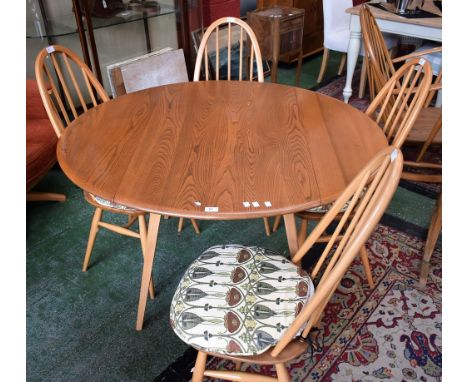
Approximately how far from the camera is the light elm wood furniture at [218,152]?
1.04 meters

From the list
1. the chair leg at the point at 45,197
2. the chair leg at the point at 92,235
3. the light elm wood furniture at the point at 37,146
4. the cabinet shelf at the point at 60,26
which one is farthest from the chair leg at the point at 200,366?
the cabinet shelf at the point at 60,26

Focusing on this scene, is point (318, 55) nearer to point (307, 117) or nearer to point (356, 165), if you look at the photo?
point (307, 117)

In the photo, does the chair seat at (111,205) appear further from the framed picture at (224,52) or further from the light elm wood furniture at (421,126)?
the framed picture at (224,52)

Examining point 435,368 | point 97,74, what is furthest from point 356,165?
point 97,74

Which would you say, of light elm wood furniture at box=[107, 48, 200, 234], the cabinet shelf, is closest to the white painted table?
light elm wood furniture at box=[107, 48, 200, 234]

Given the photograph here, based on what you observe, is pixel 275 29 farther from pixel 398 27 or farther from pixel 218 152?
pixel 218 152

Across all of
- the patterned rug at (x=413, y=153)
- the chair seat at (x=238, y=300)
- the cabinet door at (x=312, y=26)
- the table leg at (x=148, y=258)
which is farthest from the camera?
the cabinet door at (x=312, y=26)

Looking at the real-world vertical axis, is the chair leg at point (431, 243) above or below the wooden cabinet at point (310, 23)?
below

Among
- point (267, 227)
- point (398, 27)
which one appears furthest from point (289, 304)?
point (398, 27)

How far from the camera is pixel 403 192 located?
7.63 ft

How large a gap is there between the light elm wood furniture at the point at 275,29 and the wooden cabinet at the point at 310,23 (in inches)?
26.8

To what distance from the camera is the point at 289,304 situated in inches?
41.4

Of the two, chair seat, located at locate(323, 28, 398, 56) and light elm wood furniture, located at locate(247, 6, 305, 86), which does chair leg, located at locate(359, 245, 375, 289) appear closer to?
→ light elm wood furniture, located at locate(247, 6, 305, 86)

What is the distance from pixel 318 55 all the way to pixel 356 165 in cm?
372
